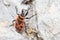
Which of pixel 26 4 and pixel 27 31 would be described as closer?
pixel 27 31

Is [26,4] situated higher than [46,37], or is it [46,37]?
[26,4]

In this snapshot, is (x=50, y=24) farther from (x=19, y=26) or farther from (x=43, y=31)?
(x=19, y=26)

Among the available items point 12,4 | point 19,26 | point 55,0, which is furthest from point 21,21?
point 55,0

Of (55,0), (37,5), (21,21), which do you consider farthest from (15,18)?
(55,0)

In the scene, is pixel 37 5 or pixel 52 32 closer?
pixel 52 32

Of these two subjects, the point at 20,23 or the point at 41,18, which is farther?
the point at 41,18

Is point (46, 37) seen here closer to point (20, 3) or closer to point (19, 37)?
point (19, 37)
